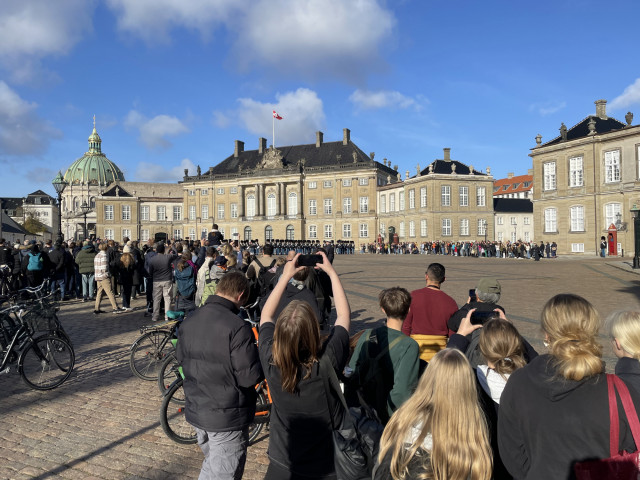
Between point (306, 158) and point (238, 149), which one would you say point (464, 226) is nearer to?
point (306, 158)

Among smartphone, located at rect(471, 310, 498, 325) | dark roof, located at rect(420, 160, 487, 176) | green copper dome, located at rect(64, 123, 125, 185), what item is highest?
green copper dome, located at rect(64, 123, 125, 185)

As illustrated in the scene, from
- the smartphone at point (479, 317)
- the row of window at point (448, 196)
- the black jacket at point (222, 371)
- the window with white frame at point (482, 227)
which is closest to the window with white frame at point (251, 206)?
the row of window at point (448, 196)

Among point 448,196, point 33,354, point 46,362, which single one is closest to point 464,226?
point 448,196

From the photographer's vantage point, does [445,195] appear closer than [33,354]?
No

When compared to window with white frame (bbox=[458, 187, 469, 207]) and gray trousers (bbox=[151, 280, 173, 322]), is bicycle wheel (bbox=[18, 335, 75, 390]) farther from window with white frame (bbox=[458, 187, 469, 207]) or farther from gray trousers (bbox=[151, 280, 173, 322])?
window with white frame (bbox=[458, 187, 469, 207])

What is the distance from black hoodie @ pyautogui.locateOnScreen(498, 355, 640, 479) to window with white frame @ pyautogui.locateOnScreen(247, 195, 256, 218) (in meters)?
72.5

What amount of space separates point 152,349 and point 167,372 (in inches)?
36.3

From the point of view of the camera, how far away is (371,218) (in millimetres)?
65500

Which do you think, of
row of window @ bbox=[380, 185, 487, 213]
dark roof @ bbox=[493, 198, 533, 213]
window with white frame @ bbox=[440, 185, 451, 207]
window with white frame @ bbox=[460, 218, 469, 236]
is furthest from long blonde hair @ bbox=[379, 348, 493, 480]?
dark roof @ bbox=[493, 198, 533, 213]

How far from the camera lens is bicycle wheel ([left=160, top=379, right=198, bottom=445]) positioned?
4750mm

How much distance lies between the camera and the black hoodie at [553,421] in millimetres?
2074

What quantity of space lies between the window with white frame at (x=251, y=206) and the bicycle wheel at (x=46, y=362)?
67.5 m

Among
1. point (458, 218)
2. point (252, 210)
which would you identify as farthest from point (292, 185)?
point (458, 218)

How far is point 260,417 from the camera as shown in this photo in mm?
4730
